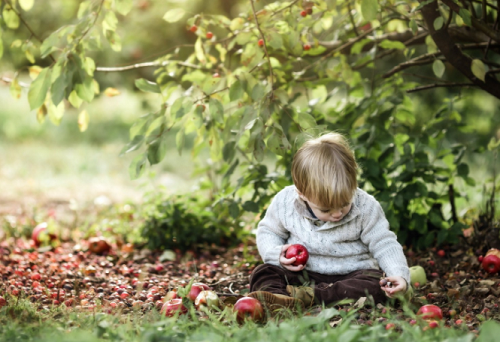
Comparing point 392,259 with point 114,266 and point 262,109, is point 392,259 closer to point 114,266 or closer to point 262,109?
point 262,109

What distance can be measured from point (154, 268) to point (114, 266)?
11.9 inches

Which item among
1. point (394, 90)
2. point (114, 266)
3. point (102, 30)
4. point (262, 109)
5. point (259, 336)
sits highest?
point (102, 30)

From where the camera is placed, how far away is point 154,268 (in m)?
3.15

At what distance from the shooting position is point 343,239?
2.40m

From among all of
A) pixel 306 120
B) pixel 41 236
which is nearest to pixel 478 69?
pixel 306 120

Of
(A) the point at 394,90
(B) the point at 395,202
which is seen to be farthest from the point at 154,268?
(A) the point at 394,90

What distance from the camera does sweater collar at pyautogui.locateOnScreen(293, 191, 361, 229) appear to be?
2367 mm

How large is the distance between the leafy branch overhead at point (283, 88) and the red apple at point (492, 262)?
0.35m

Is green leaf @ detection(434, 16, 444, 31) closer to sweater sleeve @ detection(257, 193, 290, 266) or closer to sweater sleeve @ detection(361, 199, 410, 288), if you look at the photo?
sweater sleeve @ detection(361, 199, 410, 288)

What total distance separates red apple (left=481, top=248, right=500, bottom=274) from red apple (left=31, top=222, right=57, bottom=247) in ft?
8.70

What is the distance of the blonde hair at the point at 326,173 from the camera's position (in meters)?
2.18

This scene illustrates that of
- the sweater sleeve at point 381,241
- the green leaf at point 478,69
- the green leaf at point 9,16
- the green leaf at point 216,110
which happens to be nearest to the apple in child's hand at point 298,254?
the sweater sleeve at point 381,241

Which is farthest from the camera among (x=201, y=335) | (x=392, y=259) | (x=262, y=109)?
(x=262, y=109)

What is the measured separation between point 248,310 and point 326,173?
1.98 feet
